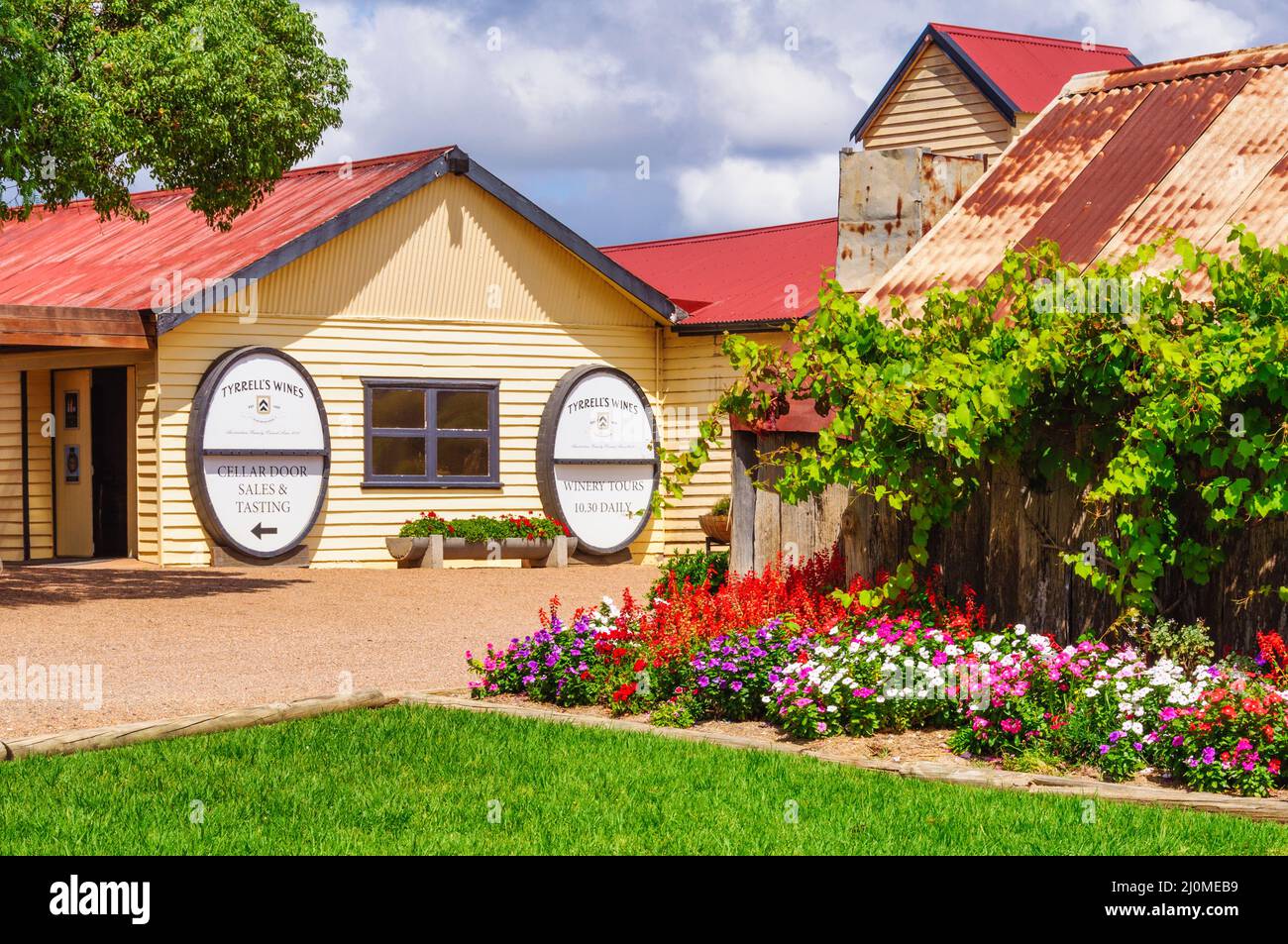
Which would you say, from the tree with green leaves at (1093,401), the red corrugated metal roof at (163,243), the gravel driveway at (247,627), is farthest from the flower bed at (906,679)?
the red corrugated metal roof at (163,243)

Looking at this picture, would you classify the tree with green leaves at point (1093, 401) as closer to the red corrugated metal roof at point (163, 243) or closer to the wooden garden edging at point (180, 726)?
the wooden garden edging at point (180, 726)

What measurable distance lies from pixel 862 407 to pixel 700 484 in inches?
512

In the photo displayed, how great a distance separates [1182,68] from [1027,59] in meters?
17.0

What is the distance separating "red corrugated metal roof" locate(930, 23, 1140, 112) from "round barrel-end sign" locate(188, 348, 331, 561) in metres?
12.4

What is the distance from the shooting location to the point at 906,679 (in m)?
8.20

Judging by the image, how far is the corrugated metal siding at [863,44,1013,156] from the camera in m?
26.3

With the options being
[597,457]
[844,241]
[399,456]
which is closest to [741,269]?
[597,457]

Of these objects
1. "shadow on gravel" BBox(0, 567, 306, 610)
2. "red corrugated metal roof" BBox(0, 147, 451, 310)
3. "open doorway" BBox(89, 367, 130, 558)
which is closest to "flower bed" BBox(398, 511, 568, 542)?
"shadow on gravel" BBox(0, 567, 306, 610)

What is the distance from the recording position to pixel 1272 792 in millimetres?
6922

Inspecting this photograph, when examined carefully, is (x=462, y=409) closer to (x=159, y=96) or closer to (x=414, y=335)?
(x=414, y=335)

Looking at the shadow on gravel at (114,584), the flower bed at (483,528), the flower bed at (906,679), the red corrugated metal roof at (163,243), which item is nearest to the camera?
the flower bed at (906,679)

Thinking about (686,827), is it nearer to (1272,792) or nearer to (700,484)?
(1272,792)

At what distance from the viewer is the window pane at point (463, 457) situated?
20188 mm

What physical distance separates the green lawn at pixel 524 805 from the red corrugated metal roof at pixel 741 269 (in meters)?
12.8
